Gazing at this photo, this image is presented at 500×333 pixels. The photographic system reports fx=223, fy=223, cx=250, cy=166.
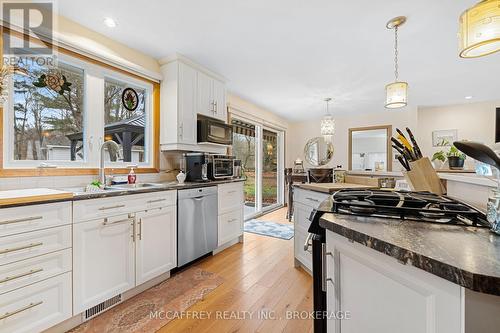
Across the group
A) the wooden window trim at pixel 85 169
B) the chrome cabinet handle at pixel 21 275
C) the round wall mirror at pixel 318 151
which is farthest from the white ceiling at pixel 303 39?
the round wall mirror at pixel 318 151

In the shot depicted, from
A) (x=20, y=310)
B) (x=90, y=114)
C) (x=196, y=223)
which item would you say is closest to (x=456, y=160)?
(x=196, y=223)

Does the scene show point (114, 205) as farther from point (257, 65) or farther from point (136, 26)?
point (257, 65)

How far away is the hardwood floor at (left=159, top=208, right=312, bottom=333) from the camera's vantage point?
1564mm

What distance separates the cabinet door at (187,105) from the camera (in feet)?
8.54

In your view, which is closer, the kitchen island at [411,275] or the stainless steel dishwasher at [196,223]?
the kitchen island at [411,275]

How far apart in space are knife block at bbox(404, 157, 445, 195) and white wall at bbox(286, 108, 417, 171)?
4087mm

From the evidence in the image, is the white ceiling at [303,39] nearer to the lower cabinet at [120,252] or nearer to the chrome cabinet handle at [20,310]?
the lower cabinet at [120,252]

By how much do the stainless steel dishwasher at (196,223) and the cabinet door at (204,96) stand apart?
3.34ft

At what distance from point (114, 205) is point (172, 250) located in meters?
0.76

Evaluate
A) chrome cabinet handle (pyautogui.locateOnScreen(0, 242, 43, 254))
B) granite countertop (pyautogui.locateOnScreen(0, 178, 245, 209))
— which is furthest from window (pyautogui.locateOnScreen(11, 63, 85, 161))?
chrome cabinet handle (pyautogui.locateOnScreen(0, 242, 43, 254))

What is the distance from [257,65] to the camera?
2844 mm

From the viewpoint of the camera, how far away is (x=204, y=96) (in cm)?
291

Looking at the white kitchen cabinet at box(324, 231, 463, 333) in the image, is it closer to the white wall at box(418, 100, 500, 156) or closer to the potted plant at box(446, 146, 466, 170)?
the potted plant at box(446, 146, 466, 170)

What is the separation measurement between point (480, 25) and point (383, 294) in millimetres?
1534
